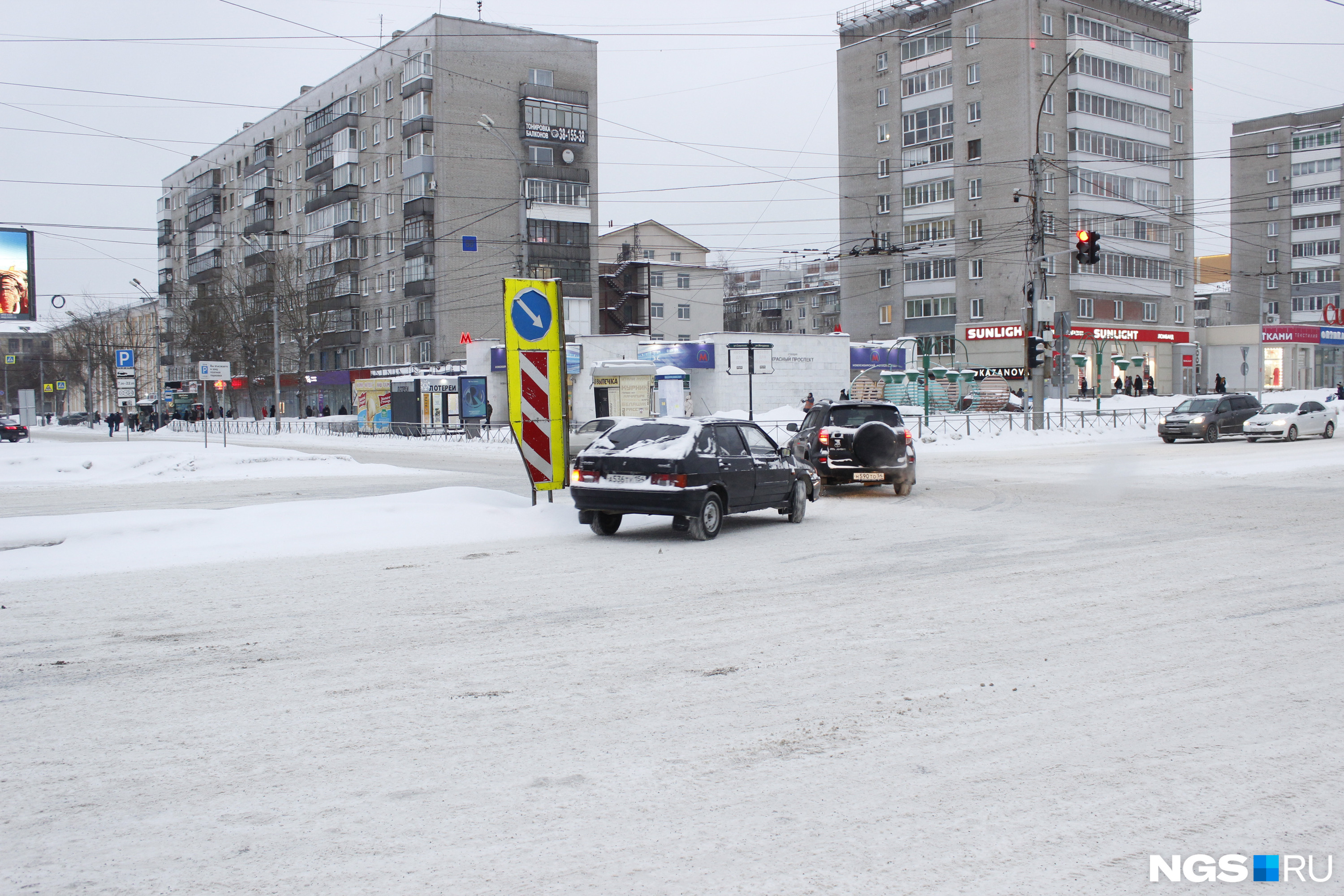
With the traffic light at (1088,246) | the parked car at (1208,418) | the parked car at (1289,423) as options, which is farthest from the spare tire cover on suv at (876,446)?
the parked car at (1289,423)

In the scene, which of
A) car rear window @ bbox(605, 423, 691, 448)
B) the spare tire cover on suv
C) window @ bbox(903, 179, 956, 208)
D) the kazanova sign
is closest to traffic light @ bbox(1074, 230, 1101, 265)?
the spare tire cover on suv

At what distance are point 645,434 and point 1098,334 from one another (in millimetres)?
65881

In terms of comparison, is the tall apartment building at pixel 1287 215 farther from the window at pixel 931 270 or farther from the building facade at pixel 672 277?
the building facade at pixel 672 277

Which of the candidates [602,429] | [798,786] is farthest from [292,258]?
[798,786]

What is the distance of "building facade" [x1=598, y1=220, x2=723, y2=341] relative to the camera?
9338 cm

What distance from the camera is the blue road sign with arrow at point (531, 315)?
1530 cm

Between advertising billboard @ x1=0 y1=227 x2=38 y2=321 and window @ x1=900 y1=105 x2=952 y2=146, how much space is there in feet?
192

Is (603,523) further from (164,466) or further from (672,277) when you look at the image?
(672,277)

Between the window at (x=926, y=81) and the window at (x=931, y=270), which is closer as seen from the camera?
the window at (x=926, y=81)

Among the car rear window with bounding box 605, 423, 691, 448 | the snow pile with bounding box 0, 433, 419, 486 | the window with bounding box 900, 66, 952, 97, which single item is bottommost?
the snow pile with bounding box 0, 433, 419, 486

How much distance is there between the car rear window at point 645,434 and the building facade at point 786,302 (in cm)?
9299

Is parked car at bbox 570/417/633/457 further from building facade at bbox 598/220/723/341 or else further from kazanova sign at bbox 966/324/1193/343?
building facade at bbox 598/220/723/341

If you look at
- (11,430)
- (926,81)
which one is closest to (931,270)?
(926,81)

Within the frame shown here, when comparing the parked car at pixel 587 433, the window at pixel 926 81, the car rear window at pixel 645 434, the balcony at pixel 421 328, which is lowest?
the parked car at pixel 587 433
